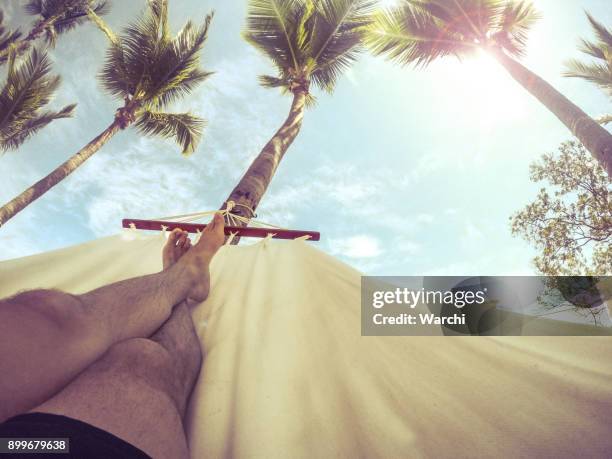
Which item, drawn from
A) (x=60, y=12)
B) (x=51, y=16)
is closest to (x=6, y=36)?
(x=51, y=16)

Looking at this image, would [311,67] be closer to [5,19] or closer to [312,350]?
[312,350]

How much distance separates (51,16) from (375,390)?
33.0 feet

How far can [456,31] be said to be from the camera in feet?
12.1

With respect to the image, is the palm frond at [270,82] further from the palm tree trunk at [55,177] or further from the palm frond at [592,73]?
the palm frond at [592,73]

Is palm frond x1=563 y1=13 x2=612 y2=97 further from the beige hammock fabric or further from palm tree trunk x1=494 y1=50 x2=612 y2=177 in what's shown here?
the beige hammock fabric

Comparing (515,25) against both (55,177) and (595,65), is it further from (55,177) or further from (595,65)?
(55,177)

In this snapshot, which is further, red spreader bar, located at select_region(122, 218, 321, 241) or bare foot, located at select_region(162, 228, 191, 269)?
red spreader bar, located at select_region(122, 218, 321, 241)

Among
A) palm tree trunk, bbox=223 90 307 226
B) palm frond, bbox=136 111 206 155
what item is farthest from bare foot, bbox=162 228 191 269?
palm frond, bbox=136 111 206 155

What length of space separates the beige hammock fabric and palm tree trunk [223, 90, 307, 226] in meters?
1.03

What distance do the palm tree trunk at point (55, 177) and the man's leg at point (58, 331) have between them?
13.9 ft

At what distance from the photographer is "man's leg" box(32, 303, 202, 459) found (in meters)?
0.51

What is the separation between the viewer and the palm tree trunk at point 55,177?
376 centimetres

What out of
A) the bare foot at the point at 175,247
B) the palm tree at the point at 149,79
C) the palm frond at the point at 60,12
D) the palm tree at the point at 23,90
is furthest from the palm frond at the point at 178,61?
the bare foot at the point at 175,247

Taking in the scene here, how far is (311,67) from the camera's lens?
3.75 meters
